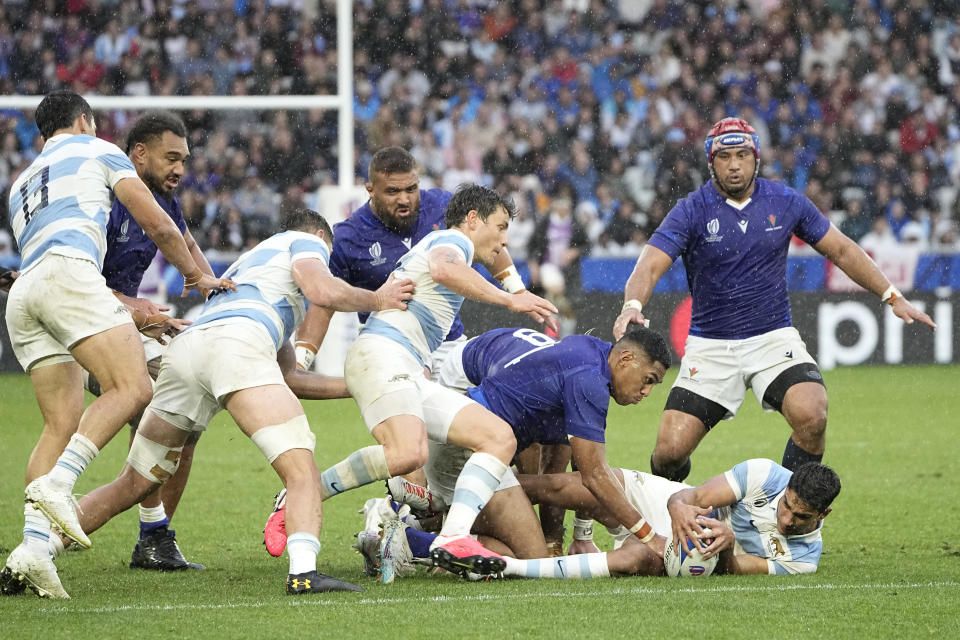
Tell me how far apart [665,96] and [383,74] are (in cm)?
453

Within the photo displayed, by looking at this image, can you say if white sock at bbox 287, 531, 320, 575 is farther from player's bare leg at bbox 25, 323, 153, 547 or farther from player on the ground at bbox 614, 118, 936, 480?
player on the ground at bbox 614, 118, 936, 480

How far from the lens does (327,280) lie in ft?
19.8

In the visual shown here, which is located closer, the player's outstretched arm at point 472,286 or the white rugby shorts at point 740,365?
the player's outstretched arm at point 472,286

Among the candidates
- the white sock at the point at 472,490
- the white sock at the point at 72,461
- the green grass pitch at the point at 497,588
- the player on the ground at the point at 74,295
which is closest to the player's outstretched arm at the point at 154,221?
the player on the ground at the point at 74,295

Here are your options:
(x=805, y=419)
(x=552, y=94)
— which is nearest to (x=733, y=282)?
(x=805, y=419)

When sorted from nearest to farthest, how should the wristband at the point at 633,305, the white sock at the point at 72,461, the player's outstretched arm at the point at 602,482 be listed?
1. the white sock at the point at 72,461
2. the player's outstretched arm at the point at 602,482
3. the wristband at the point at 633,305

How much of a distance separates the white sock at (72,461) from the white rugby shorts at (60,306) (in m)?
0.46

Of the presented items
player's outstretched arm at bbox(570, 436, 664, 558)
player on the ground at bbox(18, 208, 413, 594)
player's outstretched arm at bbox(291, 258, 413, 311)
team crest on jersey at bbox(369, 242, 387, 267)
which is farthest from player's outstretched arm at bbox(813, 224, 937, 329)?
player's outstretched arm at bbox(291, 258, 413, 311)

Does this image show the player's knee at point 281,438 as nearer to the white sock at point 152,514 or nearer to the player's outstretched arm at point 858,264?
the white sock at point 152,514

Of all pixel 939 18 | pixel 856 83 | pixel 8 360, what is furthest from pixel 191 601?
pixel 939 18

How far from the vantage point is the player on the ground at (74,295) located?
19.5 ft

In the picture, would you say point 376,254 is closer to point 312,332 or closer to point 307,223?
point 312,332

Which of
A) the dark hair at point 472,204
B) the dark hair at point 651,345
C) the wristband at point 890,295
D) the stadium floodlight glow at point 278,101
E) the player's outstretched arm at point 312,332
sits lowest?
the player's outstretched arm at point 312,332

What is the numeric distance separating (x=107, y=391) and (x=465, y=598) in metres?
1.91
